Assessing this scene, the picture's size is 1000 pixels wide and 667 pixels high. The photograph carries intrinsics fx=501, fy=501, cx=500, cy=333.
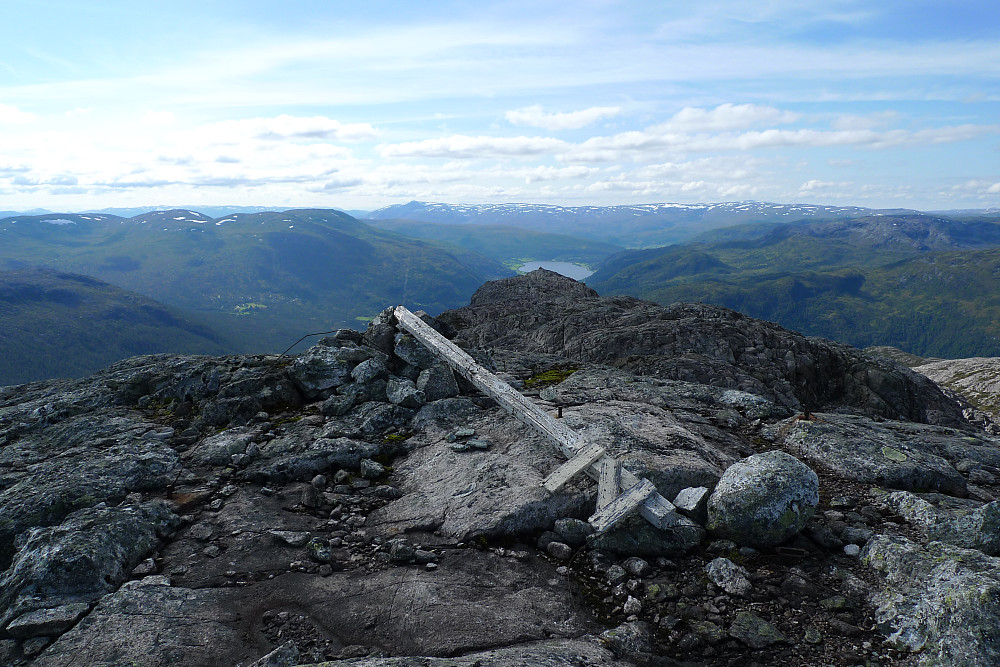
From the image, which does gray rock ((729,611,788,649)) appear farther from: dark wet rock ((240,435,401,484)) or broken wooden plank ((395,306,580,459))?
dark wet rock ((240,435,401,484))

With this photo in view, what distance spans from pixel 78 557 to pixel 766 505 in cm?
1475

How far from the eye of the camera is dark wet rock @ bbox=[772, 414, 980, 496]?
14.0m

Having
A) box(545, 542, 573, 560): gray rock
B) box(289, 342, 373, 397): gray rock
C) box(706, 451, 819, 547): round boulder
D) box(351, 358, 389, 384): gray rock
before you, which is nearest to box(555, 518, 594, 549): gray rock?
box(545, 542, 573, 560): gray rock

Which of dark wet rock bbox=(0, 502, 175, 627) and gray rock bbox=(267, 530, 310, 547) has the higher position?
dark wet rock bbox=(0, 502, 175, 627)

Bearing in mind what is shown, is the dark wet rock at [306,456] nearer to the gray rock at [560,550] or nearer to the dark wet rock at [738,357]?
the gray rock at [560,550]

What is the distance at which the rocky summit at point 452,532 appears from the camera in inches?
354

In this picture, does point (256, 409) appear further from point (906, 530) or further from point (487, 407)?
point (906, 530)

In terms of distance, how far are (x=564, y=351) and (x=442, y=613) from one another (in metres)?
41.5

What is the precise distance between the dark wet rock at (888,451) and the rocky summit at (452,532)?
3.6 inches

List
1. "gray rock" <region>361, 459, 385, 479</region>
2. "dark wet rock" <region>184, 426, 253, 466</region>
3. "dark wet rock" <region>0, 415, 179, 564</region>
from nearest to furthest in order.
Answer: "dark wet rock" <region>0, 415, 179, 564</region> < "gray rock" <region>361, 459, 385, 479</region> < "dark wet rock" <region>184, 426, 253, 466</region>

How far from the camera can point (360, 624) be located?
9.69 meters

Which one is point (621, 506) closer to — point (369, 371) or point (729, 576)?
point (729, 576)

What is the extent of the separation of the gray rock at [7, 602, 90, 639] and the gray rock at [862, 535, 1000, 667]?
14799 mm

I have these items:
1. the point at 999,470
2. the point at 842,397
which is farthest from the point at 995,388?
the point at 999,470
